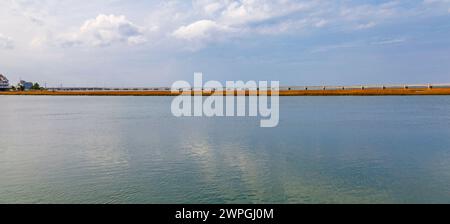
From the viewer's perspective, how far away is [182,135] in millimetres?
29031

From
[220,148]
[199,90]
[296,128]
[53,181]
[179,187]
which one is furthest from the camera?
[199,90]

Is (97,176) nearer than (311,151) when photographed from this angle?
Yes

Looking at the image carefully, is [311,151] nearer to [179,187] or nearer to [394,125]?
[179,187]

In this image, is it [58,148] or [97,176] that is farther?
[58,148]

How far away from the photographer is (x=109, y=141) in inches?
1022
